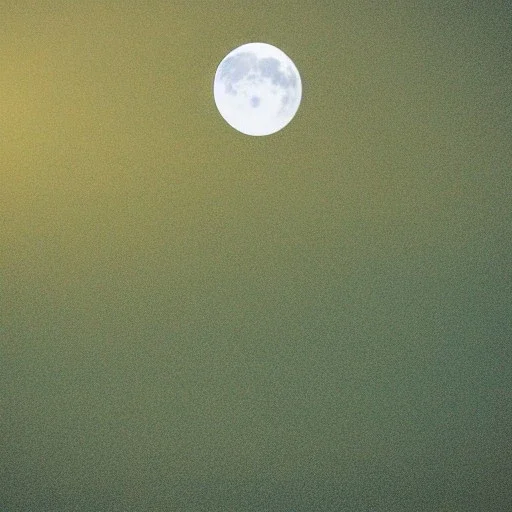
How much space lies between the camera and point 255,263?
432cm

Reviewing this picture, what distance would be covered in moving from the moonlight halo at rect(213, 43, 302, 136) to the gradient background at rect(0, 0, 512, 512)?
7cm

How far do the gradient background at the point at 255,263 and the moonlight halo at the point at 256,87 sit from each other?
0.07m

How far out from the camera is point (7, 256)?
4211 millimetres

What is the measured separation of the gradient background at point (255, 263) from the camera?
3576 millimetres

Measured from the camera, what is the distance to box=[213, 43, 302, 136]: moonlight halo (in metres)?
3.52

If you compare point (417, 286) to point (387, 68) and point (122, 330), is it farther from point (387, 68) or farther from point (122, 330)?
point (122, 330)

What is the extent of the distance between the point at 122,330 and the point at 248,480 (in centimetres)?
146

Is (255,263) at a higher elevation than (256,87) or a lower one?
lower

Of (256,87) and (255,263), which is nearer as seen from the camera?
(256,87)

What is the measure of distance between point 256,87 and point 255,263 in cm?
115

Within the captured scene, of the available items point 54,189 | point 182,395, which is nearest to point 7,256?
point 54,189

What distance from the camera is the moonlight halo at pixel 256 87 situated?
11.6ft

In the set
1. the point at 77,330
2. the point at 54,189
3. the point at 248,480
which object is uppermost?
the point at 54,189

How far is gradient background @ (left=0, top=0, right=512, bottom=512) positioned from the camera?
3.58 meters
